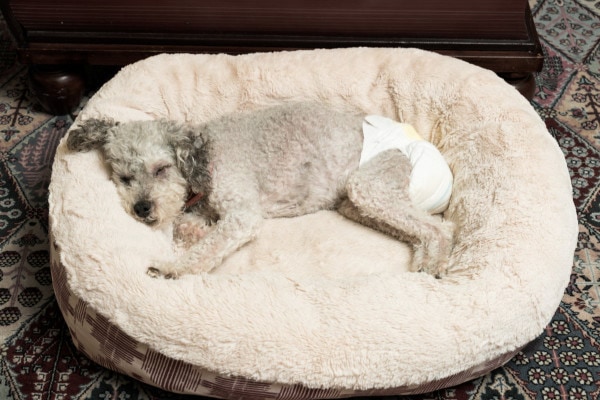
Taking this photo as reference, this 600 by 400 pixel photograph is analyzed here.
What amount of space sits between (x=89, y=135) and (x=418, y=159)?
3.67 feet

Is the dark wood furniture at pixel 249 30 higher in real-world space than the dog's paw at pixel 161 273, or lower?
higher

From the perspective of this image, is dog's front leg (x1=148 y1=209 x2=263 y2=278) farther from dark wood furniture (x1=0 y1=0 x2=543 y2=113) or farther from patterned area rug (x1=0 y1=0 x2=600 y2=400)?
dark wood furniture (x1=0 y1=0 x2=543 y2=113)

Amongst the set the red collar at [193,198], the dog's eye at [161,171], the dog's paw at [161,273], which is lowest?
the dog's paw at [161,273]

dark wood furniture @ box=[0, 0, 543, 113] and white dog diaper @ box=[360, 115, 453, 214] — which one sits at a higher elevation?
dark wood furniture @ box=[0, 0, 543, 113]

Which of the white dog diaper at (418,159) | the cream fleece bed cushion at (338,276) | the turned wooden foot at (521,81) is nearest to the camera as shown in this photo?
the cream fleece bed cushion at (338,276)

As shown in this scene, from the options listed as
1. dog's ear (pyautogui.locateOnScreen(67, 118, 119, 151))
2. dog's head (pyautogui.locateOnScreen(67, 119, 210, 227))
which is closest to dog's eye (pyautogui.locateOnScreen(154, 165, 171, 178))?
dog's head (pyautogui.locateOnScreen(67, 119, 210, 227))

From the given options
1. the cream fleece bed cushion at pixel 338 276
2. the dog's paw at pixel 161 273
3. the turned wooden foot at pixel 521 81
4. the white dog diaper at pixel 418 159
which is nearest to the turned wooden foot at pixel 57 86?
the cream fleece bed cushion at pixel 338 276

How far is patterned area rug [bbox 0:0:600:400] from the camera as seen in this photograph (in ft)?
6.89

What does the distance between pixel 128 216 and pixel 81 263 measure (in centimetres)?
27

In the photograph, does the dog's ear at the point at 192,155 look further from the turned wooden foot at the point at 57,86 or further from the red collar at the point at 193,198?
the turned wooden foot at the point at 57,86

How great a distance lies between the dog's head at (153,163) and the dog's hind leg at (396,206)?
0.52m

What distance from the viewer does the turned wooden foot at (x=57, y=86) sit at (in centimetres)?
288

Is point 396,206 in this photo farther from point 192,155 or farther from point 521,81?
point 521,81

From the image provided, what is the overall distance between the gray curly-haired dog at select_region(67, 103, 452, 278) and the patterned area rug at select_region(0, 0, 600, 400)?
429 millimetres
